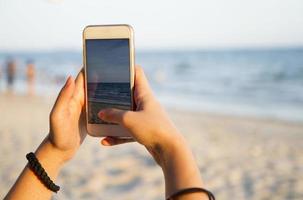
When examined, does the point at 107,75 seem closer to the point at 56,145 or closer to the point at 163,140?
the point at 56,145

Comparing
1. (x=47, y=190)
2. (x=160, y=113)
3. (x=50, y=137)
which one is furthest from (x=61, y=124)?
(x=160, y=113)

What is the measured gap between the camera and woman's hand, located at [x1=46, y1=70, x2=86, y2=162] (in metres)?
1.41

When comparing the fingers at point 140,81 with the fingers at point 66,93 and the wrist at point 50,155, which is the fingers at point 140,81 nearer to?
the fingers at point 66,93

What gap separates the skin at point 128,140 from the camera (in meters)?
1.09

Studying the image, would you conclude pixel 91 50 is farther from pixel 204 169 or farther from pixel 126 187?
pixel 204 169

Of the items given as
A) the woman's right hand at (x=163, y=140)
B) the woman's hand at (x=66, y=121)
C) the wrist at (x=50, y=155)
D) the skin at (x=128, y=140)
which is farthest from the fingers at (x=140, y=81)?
the wrist at (x=50, y=155)

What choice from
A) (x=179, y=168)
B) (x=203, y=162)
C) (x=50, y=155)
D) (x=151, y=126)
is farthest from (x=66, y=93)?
(x=203, y=162)

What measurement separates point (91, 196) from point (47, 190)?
307 cm

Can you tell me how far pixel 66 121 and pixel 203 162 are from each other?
4397 millimetres

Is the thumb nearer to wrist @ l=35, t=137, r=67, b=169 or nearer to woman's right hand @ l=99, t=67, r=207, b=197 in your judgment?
woman's right hand @ l=99, t=67, r=207, b=197

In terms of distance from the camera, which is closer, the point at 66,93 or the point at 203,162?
the point at 66,93

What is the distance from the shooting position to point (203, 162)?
568cm

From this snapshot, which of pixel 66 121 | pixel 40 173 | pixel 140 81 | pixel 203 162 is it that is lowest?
pixel 203 162

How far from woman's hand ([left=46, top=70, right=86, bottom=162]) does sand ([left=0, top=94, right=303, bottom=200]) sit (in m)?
2.55
